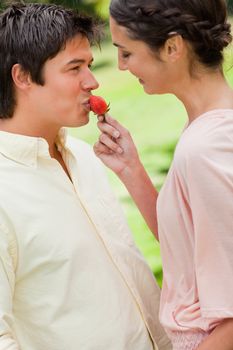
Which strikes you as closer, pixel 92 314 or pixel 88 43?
pixel 92 314

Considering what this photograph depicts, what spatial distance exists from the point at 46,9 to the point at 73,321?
93cm

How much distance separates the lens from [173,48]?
2.32 metres

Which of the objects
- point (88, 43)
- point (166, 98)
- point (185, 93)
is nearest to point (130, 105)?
point (166, 98)

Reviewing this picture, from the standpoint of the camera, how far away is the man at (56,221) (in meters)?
2.48

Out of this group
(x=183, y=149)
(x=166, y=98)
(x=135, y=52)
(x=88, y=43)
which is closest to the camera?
(x=183, y=149)

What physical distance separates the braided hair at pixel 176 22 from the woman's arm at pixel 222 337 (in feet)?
2.19

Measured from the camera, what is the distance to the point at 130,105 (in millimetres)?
6035

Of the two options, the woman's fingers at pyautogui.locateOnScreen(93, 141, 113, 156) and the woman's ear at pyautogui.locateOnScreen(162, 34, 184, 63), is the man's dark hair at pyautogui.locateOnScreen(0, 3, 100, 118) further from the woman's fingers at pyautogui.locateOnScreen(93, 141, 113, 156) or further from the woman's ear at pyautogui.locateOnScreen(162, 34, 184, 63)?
the woman's ear at pyautogui.locateOnScreen(162, 34, 184, 63)

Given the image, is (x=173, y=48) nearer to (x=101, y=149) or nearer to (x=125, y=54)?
(x=125, y=54)

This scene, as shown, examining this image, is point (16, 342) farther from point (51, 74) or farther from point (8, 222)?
point (51, 74)

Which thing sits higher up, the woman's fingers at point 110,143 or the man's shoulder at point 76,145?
the woman's fingers at point 110,143

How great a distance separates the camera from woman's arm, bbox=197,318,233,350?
2287 millimetres

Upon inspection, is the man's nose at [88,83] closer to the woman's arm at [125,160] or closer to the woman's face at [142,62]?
the woman's arm at [125,160]

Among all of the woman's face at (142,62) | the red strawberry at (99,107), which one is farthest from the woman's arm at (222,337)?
the red strawberry at (99,107)
